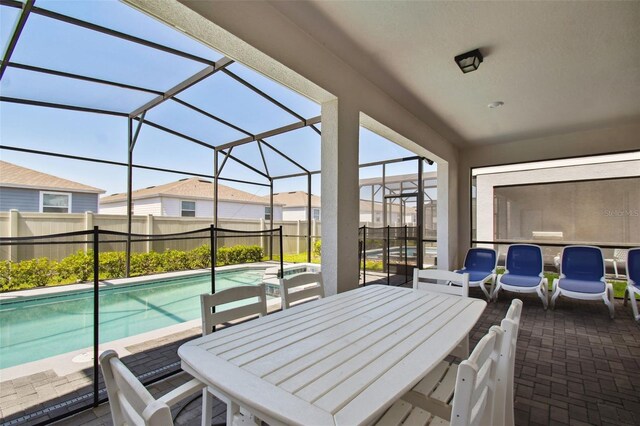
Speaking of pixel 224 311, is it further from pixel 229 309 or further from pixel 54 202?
pixel 54 202

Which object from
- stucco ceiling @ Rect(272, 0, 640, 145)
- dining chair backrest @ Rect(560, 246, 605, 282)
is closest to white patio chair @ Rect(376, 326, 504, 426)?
stucco ceiling @ Rect(272, 0, 640, 145)

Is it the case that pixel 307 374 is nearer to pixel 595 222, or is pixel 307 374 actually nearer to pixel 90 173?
pixel 595 222

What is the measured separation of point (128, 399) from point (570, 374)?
3.32m

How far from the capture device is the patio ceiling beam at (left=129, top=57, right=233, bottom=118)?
3.81 m

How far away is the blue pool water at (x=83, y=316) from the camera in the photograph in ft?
12.5

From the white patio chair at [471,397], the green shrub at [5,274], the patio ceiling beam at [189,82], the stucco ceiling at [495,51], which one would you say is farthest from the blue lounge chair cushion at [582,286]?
the green shrub at [5,274]

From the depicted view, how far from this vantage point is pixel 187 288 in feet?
22.4

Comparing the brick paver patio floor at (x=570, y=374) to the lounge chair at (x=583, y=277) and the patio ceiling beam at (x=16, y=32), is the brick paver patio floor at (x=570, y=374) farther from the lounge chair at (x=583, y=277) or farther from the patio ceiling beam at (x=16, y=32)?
the patio ceiling beam at (x=16, y=32)

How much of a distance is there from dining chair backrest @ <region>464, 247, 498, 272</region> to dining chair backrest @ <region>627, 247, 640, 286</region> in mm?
1676

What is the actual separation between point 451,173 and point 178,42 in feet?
16.3

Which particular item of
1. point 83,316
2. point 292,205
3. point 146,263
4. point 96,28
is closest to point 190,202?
point 146,263

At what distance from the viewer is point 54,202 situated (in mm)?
8656

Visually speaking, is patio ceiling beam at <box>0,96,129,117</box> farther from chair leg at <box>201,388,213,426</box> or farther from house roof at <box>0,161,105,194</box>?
chair leg at <box>201,388,213,426</box>

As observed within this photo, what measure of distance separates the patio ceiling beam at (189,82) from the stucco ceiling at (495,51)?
183cm
